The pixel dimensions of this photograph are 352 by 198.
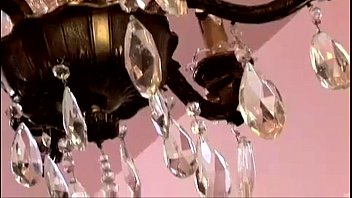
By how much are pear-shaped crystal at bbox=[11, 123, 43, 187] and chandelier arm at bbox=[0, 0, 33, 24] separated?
0.41ft

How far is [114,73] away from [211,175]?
0.16 metres

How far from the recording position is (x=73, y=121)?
0.80 m

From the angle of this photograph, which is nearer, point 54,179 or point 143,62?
point 143,62

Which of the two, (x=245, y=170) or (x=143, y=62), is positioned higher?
(x=143, y=62)

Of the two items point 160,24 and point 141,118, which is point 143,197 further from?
point 160,24

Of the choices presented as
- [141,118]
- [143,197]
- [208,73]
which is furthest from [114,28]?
[143,197]

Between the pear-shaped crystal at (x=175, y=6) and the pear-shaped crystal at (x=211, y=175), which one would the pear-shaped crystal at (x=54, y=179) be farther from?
the pear-shaped crystal at (x=175, y=6)

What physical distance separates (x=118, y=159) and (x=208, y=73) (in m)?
0.99

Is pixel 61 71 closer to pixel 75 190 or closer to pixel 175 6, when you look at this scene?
pixel 175 6

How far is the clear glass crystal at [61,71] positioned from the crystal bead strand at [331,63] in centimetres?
22

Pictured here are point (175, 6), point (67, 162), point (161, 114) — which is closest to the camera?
point (175, 6)

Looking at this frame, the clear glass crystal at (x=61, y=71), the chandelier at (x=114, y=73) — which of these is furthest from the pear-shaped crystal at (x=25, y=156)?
the clear glass crystal at (x=61, y=71)

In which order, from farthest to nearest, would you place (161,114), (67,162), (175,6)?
(67,162), (161,114), (175,6)

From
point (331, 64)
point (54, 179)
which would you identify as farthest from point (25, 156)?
point (331, 64)
